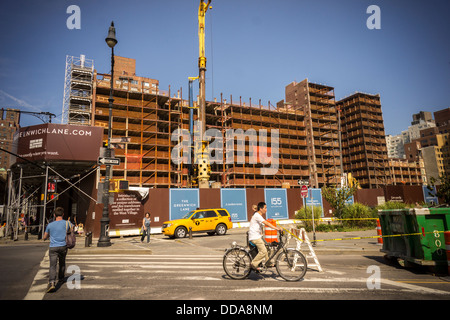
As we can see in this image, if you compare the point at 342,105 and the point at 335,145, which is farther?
the point at 342,105

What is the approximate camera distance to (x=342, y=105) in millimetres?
93312

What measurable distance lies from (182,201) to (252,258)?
18.5m

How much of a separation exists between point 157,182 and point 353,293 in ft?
161

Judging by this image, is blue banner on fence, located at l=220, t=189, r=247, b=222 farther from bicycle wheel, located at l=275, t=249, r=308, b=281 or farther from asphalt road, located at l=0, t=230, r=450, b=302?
bicycle wheel, located at l=275, t=249, r=308, b=281

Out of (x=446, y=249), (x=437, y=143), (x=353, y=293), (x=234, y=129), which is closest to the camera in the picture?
(x=353, y=293)

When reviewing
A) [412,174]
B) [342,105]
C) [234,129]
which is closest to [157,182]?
[234,129]

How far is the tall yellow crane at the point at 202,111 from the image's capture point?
137 ft

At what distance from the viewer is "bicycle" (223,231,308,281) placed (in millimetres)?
6808

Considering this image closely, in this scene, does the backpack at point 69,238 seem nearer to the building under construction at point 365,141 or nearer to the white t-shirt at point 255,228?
the white t-shirt at point 255,228

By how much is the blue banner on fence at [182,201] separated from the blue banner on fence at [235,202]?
274 centimetres

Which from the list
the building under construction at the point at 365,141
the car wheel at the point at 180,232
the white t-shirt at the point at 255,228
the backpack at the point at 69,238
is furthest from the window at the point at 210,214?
the building under construction at the point at 365,141

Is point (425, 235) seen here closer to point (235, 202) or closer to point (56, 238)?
point (56, 238)

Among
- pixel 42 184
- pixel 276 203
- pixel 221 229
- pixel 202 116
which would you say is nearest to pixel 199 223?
pixel 221 229
